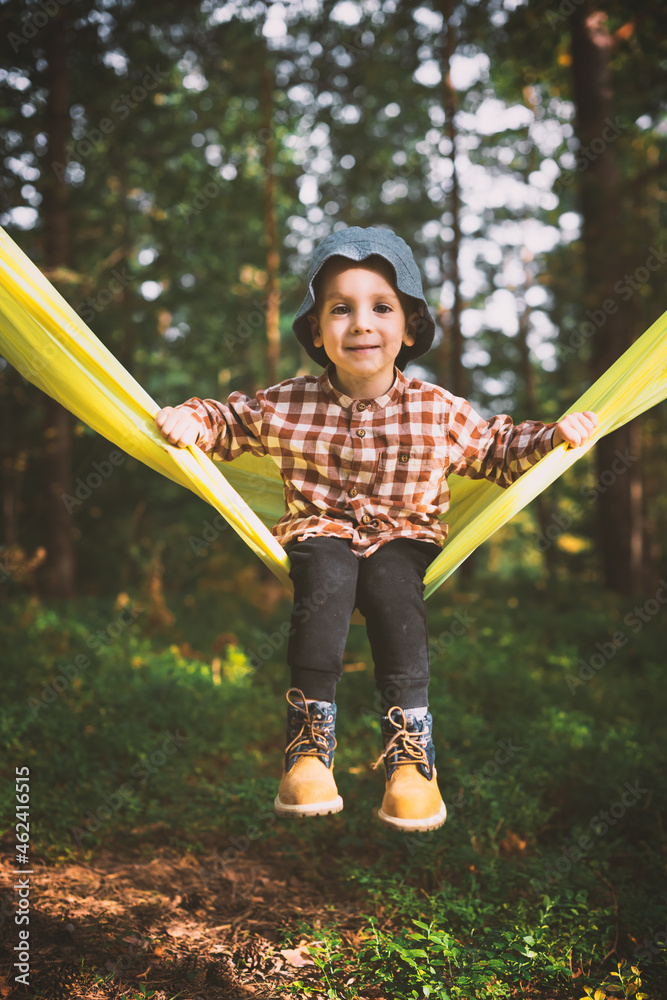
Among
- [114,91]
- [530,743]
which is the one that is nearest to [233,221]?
[114,91]

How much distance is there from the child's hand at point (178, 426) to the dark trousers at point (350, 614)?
1.57 ft

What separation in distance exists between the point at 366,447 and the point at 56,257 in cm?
584

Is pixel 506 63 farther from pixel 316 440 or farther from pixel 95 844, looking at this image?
pixel 95 844

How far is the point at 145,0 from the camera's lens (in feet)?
22.9

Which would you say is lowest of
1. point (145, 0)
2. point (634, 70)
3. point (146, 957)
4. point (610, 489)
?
point (146, 957)

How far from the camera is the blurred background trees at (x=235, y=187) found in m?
6.74

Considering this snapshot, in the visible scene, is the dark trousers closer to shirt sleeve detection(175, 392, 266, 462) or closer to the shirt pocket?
the shirt pocket

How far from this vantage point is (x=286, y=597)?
339 inches

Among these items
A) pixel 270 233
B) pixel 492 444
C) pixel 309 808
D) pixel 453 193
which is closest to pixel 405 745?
pixel 309 808

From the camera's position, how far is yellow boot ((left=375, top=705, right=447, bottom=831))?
184 centimetres

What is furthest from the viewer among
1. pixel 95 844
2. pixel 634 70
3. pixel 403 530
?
pixel 634 70

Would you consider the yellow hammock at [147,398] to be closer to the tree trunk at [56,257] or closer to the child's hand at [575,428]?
the child's hand at [575,428]

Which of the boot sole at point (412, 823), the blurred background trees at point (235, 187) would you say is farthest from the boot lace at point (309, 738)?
the blurred background trees at point (235, 187)

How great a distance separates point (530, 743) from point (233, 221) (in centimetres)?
744
